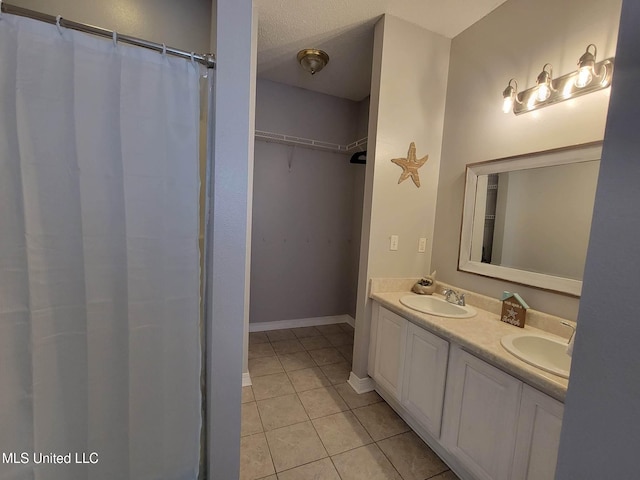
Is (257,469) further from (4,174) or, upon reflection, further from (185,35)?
(185,35)

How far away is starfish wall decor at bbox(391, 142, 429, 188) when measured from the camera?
6.91 ft

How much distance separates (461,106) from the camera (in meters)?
2.06

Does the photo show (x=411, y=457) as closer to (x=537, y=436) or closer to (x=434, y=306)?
(x=537, y=436)

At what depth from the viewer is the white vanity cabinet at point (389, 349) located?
71.7 inches

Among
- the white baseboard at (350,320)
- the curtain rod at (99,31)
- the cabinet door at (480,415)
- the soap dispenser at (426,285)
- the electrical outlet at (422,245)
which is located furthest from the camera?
the white baseboard at (350,320)

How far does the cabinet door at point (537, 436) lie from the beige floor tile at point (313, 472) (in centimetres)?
86

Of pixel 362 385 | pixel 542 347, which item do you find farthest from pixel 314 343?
pixel 542 347

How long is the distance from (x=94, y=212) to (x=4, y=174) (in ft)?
0.74

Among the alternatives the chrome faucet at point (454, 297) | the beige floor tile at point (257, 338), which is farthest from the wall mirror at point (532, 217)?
the beige floor tile at point (257, 338)

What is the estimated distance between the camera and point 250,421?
1813 mm

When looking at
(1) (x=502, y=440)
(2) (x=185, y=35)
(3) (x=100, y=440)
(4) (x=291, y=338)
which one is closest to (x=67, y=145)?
(3) (x=100, y=440)

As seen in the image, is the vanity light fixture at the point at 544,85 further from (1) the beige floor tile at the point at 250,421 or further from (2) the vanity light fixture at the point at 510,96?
(1) the beige floor tile at the point at 250,421

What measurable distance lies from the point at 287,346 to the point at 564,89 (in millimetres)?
2927

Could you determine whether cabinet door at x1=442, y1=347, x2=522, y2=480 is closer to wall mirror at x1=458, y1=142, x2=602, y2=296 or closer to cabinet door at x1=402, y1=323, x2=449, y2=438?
cabinet door at x1=402, y1=323, x2=449, y2=438
